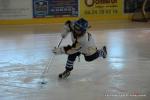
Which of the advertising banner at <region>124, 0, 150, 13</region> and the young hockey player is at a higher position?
the advertising banner at <region>124, 0, 150, 13</region>

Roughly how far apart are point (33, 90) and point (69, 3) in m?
4.62

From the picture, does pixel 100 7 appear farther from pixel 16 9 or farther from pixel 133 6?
pixel 16 9

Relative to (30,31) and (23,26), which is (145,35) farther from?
(23,26)

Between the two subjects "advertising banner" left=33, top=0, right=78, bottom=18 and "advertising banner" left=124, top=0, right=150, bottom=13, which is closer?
"advertising banner" left=33, top=0, right=78, bottom=18

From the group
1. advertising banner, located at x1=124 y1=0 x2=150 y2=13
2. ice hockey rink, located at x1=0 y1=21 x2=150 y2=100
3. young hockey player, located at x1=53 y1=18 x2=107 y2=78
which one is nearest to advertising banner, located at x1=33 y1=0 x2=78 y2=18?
advertising banner, located at x1=124 y1=0 x2=150 y2=13

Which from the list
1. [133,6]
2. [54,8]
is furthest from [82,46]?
[133,6]

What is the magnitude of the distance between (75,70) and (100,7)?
13.2 ft

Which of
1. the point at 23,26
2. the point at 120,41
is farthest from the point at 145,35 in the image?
the point at 23,26

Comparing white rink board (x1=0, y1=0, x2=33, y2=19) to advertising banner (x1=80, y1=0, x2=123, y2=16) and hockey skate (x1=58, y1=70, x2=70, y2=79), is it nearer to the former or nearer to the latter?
advertising banner (x1=80, y1=0, x2=123, y2=16)

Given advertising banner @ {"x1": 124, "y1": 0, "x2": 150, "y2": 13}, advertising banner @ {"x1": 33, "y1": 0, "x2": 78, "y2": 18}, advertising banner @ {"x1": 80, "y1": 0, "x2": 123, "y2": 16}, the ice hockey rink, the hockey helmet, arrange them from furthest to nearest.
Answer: advertising banner @ {"x1": 124, "y1": 0, "x2": 150, "y2": 13}
advertising banner @ {"x1": 80, "y1": 0, "x2": 123, "y2": 16}
advertising banner @ {"x1": 33, "y1": 0, "x2": 78, "y2": 18}
the hockey helmet
the ice hockey rink

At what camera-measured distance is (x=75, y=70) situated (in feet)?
14.5

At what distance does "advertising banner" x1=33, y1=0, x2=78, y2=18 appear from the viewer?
8.02 meters

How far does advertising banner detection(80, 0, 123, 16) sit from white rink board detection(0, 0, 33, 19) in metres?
1.03

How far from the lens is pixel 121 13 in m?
8.38
